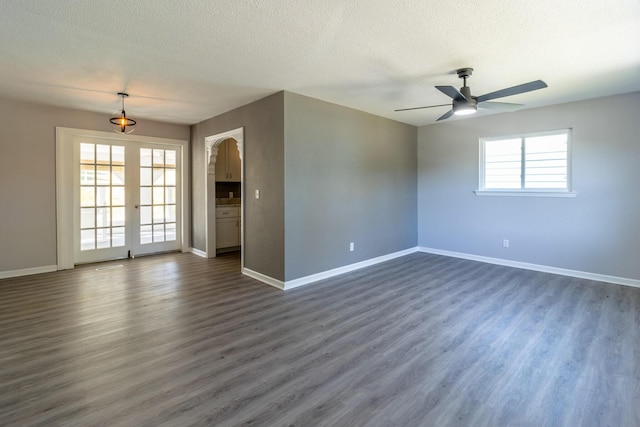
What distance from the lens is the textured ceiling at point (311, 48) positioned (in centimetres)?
231

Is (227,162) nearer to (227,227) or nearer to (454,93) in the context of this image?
(227,227)

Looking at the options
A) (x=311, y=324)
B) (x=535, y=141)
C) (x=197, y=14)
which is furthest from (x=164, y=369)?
(x=535, y=141)

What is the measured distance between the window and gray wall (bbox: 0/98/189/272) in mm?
6949

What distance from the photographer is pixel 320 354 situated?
8.46ft

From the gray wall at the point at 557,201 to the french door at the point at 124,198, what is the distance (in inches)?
205

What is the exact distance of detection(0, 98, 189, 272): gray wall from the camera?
4633 mm

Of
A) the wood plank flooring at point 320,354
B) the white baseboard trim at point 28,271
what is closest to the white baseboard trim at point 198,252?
the wood plank flooring at point 320,354

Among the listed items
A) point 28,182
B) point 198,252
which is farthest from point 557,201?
point 28,182

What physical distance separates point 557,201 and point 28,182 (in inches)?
315

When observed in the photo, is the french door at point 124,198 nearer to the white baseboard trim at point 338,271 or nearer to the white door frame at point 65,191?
the white door frame at point 65,191

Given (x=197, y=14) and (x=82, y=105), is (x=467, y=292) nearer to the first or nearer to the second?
(x=197, y=14)

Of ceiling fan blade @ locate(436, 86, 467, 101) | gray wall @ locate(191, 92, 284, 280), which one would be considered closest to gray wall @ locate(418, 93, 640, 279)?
ceiling fan blade @ locate(436, 86, 467, 101)

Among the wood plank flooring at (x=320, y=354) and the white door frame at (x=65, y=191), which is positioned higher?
the white door frame at (x=65, y=191)

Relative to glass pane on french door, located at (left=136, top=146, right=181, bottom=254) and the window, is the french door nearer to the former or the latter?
glass pane on french door, located at (left=136, top=146, right=181, bottom=254)
